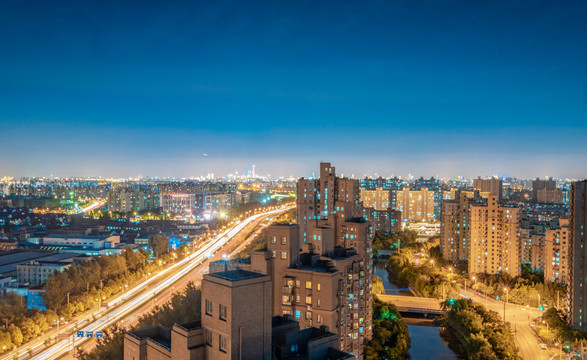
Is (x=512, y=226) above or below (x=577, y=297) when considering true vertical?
above

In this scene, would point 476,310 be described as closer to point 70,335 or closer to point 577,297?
point 577,297

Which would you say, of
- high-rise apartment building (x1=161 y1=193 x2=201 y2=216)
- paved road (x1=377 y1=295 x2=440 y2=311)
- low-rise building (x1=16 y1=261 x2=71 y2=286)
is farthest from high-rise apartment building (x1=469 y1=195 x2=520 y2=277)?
high-rise apartment building (x1=161 y1=193 x2=201 y2=216)

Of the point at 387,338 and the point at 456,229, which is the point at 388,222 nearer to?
the point at 456,229

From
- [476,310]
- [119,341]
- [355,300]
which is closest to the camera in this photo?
[119,341]

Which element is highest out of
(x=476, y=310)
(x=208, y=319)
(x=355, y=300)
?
(x=208, y=319)

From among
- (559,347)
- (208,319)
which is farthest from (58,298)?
(559,347)

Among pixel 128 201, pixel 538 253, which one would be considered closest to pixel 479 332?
pixel 538 253
